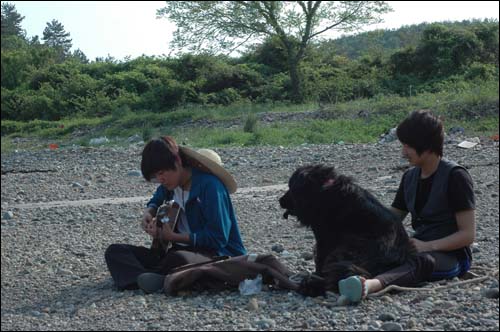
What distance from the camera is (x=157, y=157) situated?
5.23m

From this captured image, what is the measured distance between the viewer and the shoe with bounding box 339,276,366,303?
184 inches

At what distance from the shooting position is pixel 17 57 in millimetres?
4445

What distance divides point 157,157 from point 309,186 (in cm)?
101

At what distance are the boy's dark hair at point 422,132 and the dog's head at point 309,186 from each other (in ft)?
1.76

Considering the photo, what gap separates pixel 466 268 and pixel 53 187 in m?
7.44

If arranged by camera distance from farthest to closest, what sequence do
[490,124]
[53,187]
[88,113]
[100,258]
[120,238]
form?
[88,113] < [490,124] < [53,187] < [120,238] < [100,258]

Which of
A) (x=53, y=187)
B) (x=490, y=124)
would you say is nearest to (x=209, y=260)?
(x=53, y=187)

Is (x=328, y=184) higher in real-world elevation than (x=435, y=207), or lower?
higher

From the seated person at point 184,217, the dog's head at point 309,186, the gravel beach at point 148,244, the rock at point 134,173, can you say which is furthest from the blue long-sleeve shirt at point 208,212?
the rock at point 134,173

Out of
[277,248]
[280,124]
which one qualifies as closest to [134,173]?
[277,248]

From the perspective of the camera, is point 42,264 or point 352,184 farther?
point 42,264

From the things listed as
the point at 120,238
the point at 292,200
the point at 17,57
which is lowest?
the point at 120,238

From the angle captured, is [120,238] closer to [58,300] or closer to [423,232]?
[58,300]

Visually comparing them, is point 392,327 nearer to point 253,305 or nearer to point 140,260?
point 253,305
